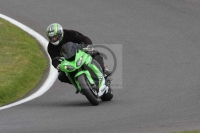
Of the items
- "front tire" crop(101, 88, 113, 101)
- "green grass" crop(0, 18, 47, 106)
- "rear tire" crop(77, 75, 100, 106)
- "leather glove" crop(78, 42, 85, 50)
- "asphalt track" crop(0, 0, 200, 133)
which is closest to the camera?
"asphalt track" crop(0, 0, 200, 133)

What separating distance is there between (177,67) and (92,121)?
555cm

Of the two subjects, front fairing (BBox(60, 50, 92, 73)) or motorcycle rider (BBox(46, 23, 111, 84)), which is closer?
front fairing (BBox(60, 50, 92, 73))

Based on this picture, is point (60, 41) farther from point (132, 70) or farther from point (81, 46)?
point (132, 70)

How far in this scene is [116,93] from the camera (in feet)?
45.6

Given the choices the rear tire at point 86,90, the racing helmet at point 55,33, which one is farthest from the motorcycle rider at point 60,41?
the rear tire at point 86,90

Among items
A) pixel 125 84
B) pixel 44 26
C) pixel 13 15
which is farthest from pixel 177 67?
pixel 13 15

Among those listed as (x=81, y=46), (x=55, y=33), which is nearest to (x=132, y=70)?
(x=81, y=46)

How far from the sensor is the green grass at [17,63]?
13930 mm

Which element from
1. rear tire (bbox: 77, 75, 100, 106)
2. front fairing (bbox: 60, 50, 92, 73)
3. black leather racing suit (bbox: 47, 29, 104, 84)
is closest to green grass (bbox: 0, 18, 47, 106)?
black leather racing suit (bbox: 47, 29, 104, 84)

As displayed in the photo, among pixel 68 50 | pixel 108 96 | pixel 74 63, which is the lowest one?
pixel 108 96

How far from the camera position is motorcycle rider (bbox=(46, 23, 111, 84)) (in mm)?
12695

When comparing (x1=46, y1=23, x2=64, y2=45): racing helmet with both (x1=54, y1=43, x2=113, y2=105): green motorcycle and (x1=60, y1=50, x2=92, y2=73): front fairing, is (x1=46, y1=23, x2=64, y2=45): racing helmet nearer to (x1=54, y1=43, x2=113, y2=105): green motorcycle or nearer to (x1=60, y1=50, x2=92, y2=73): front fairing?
(x1=54, y1=43, x2=113, y2=105): green motorcycle

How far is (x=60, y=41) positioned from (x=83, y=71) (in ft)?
2.51

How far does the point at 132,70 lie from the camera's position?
1566 centimetres
